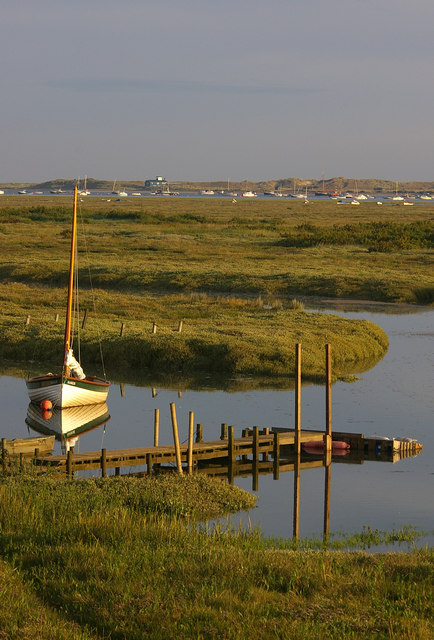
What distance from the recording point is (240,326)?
173ft

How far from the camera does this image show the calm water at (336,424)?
2606cm

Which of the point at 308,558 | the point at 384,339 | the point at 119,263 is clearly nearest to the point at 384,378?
the point at 384,339

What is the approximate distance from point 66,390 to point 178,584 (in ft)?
80.6

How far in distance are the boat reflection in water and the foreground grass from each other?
55.0 feet

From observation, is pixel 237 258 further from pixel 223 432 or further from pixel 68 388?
pixel 223 432

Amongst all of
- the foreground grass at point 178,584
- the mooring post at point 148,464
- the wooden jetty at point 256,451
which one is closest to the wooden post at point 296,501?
the wooden jetty at point 256,451

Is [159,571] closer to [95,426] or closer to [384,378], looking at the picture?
[95,426]

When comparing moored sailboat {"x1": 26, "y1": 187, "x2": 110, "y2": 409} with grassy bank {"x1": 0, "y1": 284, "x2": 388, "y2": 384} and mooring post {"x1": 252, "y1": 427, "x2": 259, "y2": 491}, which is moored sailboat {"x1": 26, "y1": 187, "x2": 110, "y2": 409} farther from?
mooring post {"x1": 252, "y1": 427, "x2": 259, "y2": 491}

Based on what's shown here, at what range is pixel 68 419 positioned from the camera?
127 feet

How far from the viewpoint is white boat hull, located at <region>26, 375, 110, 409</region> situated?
1511 inches

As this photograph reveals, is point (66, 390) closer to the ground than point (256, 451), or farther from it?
farther from it

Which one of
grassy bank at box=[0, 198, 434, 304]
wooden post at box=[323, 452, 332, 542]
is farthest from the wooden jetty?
grassy bank at box=[0, 198, 434, 304]

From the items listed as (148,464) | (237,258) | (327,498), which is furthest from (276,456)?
(237,258)

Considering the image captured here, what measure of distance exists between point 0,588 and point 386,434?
915 inches
